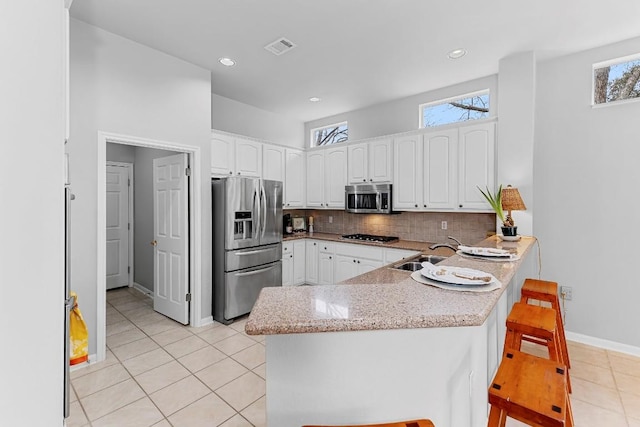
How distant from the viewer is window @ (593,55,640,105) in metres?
2.81

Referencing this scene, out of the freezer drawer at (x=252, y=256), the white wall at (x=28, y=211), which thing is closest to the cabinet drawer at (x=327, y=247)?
the freezer drawer at (x=252, y=256)

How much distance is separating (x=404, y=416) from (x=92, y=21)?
362 cm

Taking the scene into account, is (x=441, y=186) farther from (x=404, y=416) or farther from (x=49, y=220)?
(x=49, y=220)

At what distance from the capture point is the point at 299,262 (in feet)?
15.5

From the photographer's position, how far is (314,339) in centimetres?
103


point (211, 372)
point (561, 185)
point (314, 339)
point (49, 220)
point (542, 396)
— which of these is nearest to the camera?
point (49, 220)

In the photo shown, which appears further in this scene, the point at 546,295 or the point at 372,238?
the point at 372,238

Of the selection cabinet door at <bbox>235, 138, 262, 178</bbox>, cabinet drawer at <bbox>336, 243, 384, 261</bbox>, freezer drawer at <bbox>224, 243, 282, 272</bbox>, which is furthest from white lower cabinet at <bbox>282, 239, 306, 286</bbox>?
cabinet door at <bbox>235, 138, 262, 178</bbox>

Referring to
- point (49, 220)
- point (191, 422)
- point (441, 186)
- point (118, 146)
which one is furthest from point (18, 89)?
point (118, 146)

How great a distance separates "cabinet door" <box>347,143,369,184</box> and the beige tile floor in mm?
2605

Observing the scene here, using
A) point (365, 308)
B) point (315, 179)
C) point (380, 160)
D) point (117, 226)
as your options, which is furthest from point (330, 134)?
point (365, 308)

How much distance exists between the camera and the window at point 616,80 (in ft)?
9.21

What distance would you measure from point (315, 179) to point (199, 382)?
3.38 meters

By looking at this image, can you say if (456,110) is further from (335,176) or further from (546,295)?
(546,295)
